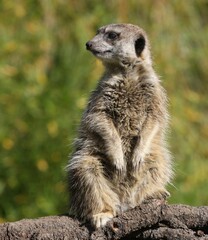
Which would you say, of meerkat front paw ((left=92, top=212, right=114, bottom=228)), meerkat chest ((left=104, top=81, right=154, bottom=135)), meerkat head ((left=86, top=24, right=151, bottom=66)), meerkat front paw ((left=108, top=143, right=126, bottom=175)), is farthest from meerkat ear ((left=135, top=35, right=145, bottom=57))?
meerkat front paw ((left=92, top=212, right=114, bottom=228))

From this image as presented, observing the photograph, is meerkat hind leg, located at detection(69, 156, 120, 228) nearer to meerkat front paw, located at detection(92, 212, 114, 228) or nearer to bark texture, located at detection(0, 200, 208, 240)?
meerkat front paw, located at detection(92, 212, 114, 228)

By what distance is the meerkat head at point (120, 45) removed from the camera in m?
5.95

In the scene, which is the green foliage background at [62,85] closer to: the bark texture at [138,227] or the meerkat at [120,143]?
the meerkat at [120,143]

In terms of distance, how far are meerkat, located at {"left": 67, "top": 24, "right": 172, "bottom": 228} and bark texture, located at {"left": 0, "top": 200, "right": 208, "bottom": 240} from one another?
111mm

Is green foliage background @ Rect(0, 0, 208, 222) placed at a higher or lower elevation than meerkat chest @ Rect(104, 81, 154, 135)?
higher

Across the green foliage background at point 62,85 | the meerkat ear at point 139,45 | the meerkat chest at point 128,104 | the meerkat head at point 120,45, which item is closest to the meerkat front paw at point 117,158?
the meerkat chest at point 128,104

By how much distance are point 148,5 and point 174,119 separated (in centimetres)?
136

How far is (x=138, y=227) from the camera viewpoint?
5016 millimetres

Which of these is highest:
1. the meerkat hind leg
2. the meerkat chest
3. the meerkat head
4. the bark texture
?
the meerkat head

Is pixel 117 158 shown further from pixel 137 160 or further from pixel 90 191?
pixel 90 191

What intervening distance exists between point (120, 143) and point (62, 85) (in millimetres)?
3913

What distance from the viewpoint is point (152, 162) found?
5.54 meters

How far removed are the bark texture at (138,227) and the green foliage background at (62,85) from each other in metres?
3.77

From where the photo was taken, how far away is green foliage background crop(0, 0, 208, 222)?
9219 mm
